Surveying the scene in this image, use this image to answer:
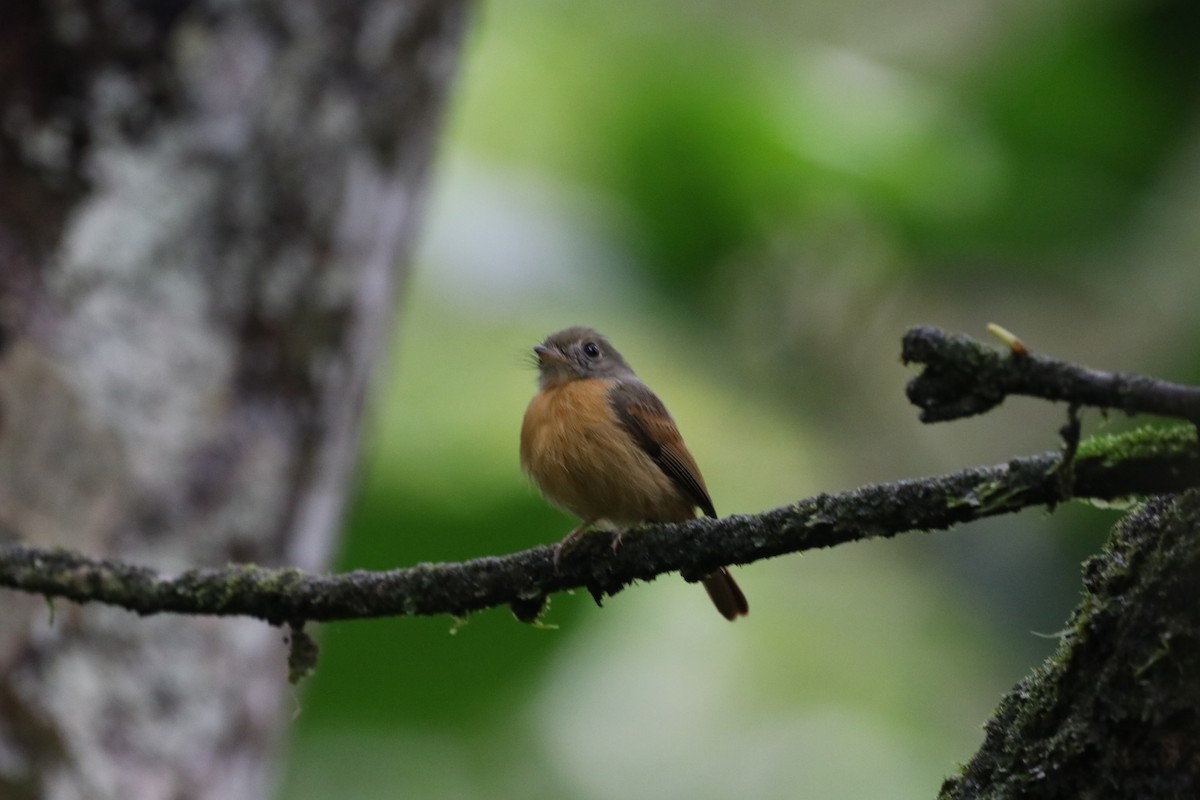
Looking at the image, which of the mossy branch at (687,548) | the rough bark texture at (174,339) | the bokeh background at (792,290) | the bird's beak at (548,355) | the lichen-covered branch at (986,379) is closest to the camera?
the lichen-covered branch at (986,379)

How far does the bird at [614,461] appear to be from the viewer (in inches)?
162

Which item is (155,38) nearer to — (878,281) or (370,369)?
(370,369)

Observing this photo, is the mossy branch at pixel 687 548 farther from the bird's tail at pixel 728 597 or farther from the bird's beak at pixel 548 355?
the bird's beak at pixel 548 355

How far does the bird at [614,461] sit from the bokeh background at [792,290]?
1.93 meters

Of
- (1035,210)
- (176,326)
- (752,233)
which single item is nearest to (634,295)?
(752,233)

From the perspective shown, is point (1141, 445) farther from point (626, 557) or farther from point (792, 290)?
point (792, 290)

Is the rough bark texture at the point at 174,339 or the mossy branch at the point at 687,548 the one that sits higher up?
the rough bark texture at the point at 174,339

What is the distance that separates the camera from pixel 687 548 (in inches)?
92.3

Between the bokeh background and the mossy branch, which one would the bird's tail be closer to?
the mossy branch

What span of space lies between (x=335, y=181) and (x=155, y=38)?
73 cm

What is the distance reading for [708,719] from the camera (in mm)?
10055

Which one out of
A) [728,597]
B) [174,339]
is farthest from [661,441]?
[174,339]

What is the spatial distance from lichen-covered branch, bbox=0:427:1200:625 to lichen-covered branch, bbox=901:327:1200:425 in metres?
0.18

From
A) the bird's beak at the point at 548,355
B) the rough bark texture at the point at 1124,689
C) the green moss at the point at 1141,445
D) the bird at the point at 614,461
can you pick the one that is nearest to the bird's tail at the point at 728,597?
the bird at the point at 614,461
